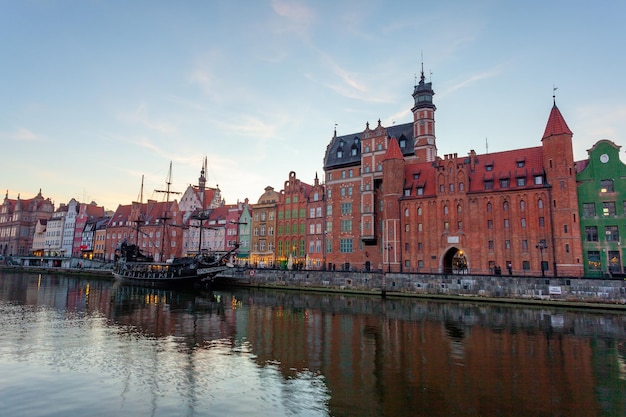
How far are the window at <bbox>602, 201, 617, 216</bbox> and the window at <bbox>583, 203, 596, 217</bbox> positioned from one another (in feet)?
3.17

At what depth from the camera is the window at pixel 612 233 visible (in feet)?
149

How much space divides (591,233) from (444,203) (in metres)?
17.7

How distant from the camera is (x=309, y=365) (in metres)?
18.5

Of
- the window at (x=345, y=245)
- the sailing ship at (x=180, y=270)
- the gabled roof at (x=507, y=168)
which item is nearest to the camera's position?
the gabled roof at (x=507, y=168)

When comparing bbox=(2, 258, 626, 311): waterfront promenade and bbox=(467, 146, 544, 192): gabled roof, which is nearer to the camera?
bbox=(2, 258, 626, 311): waterfront promenade

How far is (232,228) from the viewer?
299ft

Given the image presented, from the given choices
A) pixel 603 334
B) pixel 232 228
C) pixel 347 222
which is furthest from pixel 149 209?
pixel 603 334

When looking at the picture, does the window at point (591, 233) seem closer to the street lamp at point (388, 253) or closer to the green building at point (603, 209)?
the green building at point (603, 209)

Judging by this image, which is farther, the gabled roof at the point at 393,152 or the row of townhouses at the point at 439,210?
the gabled roof at the point at 393,152

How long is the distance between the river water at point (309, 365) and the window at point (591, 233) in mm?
14596

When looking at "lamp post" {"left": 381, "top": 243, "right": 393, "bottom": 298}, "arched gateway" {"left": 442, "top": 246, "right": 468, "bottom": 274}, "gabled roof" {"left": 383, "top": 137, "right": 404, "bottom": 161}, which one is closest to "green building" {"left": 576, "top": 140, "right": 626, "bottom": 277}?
"arched gateway" {"left": 442, "top": 246, "right": 468, "bottom": 274}

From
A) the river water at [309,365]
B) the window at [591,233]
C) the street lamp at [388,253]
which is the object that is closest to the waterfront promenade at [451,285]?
the street lamp at [388,253]

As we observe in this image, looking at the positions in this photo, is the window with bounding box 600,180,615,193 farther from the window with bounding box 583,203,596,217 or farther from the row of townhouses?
the window with bounding box 583,203,596,217

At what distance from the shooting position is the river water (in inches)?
531
